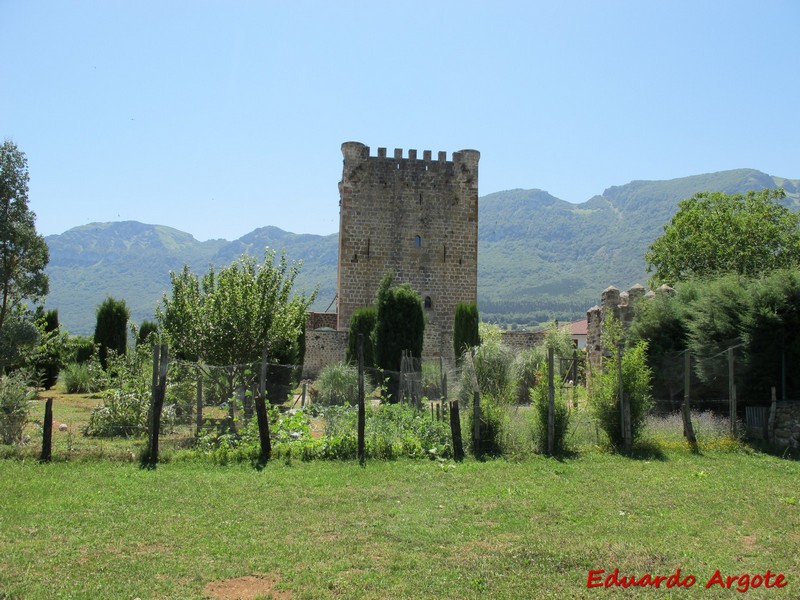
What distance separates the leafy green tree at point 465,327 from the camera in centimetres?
2839

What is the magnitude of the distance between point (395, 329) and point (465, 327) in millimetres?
5392

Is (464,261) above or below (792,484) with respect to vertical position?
above

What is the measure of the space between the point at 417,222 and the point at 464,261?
2.75 m

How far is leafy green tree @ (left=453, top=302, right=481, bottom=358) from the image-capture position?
93.1 ft

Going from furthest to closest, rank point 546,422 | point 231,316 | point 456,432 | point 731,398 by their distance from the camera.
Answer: point 231,316, point 731,398, point 546,422, point 456,432

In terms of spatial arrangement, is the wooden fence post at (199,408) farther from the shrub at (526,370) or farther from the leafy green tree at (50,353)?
the leafy green tree at (50,353)

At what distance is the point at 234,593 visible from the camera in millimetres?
6301

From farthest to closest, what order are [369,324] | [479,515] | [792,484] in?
[369,324] → [792,484] → [479,515]

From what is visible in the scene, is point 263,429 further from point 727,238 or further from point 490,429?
point 727,238

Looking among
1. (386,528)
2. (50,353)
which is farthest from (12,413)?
(50,353)

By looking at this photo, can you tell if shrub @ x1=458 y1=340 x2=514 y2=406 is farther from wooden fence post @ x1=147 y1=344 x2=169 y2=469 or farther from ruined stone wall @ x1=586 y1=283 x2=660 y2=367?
wooden fence post @ x1=147 y1=344 x2=169 y2=469

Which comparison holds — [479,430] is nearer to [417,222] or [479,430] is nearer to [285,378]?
[285,378]

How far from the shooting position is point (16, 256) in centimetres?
2033

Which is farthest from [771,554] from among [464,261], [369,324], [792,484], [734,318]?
[464,261]
